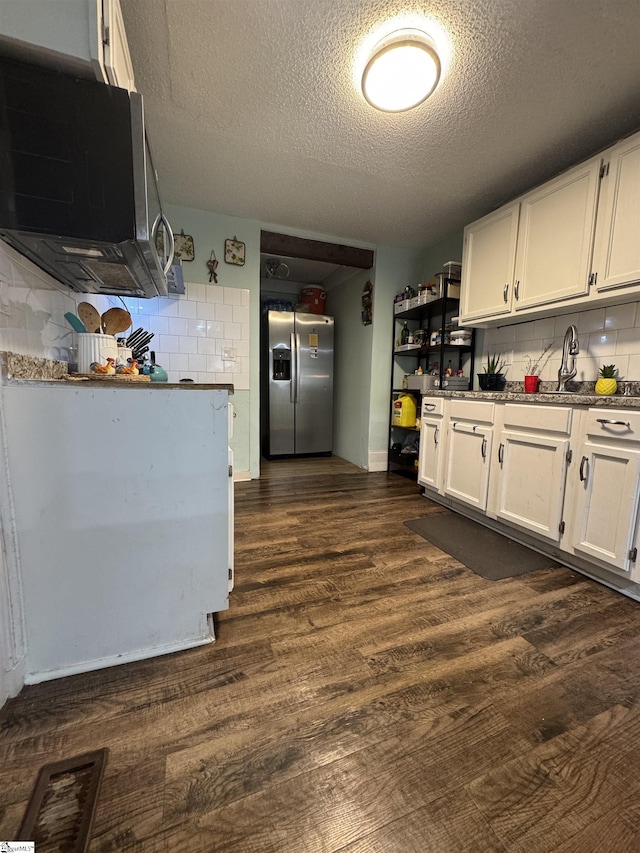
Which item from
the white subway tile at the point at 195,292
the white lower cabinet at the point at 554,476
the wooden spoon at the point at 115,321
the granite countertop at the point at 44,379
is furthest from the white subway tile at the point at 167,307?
the white lower cabinet at the point at 554,476

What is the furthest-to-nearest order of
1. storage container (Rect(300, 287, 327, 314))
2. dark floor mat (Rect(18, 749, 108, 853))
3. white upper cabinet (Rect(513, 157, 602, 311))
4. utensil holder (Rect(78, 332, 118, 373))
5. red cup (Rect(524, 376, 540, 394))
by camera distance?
storage container (Rect(300, 287, 327, 314)) → red cup (Rect(524, 376, 540, 394)) → white upper cabinet (Rect(513, 157, 602, 311)) → utensil holder (Rect(78, 332, 118, 373)) → dark floor mat (Rect(18, 749, 108, 853))

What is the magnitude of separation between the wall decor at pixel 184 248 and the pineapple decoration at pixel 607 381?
122 inches

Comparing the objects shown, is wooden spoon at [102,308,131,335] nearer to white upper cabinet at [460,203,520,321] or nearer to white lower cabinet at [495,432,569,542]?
white lower cabinet at [495,432,569,542]

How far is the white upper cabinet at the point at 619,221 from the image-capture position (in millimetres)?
1665

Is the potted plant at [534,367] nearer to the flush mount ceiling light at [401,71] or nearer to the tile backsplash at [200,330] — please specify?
the flush mount ceiling light at [401,71]

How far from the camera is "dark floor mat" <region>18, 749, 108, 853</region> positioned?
2.21ft

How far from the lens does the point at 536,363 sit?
8.06 feet

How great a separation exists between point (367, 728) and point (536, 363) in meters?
2.47

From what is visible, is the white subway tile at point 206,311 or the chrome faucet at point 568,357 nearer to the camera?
the chrome faucet at point 568,357

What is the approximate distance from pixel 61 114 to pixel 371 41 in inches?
51.0

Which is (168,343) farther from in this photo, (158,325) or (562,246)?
(562,246)

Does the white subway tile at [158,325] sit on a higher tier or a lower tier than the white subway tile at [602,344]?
higher

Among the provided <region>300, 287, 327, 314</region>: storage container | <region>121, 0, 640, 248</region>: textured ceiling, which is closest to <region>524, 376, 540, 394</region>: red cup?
<region>121, 0, 640, 248</region>: textured ceiling

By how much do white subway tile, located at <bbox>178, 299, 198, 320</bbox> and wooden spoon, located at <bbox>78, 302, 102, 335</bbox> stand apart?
158 centimetres
